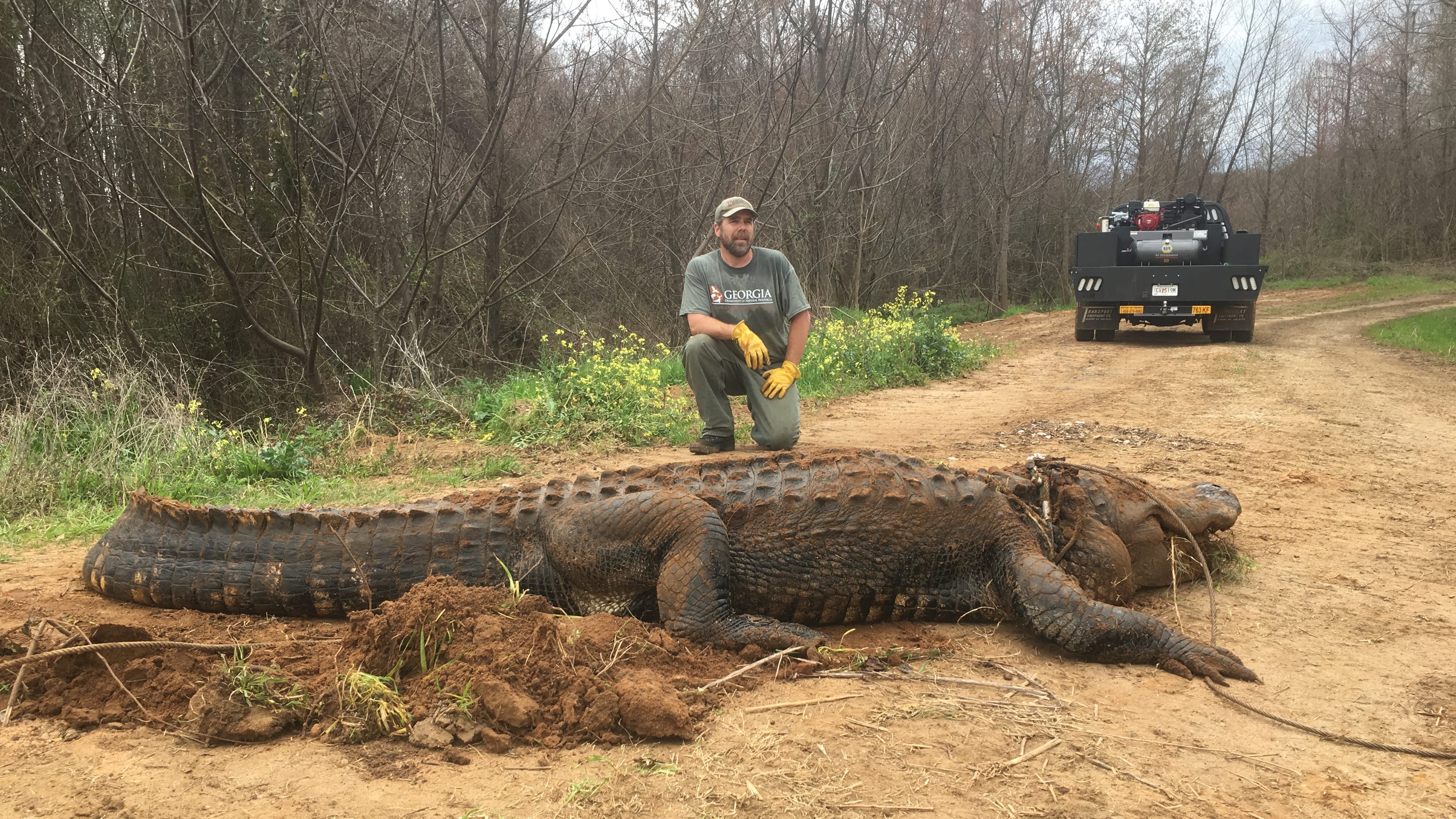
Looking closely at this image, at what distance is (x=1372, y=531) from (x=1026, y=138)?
70.7 ft

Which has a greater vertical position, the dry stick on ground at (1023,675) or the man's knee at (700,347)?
Result: the man's knee at (700,347)

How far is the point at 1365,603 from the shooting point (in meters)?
3.44

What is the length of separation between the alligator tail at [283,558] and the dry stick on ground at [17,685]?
0.65 meters

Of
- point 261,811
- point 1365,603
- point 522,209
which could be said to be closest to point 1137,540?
point 1365,603

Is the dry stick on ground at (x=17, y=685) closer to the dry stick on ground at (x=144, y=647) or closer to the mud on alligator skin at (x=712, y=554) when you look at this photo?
the dry stick on ground at (x=144, y=647)

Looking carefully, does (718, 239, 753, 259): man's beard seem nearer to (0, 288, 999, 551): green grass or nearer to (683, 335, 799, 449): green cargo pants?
(683, 335, 799, 449): green cargo pants

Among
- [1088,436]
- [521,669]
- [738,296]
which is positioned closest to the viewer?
[521,669]

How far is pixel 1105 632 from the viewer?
3004mm

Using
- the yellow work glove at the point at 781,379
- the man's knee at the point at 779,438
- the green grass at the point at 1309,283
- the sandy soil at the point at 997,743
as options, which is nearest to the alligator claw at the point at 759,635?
the sandy soil at the point at 997,743

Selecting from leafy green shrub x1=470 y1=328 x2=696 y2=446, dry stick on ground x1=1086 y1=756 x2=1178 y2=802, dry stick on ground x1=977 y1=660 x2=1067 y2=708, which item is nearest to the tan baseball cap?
leafy green shrub x1=470 y1=328 x2=696 y2=446

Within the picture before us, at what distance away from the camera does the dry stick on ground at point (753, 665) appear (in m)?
2.66

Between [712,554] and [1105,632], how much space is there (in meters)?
1.41

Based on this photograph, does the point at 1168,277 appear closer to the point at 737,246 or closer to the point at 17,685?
the point at 737,246

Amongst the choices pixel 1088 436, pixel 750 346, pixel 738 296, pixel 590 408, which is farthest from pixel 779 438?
pixel 1088 436
